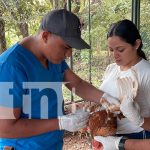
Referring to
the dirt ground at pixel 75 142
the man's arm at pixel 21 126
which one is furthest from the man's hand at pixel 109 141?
the dirt ground at pixel 75 142

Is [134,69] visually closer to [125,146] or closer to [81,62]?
[125,146]

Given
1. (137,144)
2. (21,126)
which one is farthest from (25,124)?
(137,144)

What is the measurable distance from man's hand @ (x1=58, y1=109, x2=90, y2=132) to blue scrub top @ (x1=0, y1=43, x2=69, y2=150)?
0.10 metres

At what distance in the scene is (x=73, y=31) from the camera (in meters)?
1.34

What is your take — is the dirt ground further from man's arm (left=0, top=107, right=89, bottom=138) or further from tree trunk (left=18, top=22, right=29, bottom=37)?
man's arm (left=0, top=107, right=89, bottom=138)

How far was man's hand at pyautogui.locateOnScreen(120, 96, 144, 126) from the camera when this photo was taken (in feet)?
5.15

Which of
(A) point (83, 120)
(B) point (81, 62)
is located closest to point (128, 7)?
(B) point (81, 62)

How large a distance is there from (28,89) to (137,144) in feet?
2.38

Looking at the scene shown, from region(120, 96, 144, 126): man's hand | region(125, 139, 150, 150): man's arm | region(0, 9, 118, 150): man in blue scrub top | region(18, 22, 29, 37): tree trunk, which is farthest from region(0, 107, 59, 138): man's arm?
region(18, 22, 29, 37): tree trunk

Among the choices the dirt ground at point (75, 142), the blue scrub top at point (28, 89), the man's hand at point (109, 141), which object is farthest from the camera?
the dirt ground at point (75, 142)

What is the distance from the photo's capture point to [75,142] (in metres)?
3.68

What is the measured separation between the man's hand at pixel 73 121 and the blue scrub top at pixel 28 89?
103 mm

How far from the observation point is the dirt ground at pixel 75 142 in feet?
11.7

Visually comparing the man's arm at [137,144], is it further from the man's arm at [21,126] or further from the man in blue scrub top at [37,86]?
the man's arm at [21,126]
